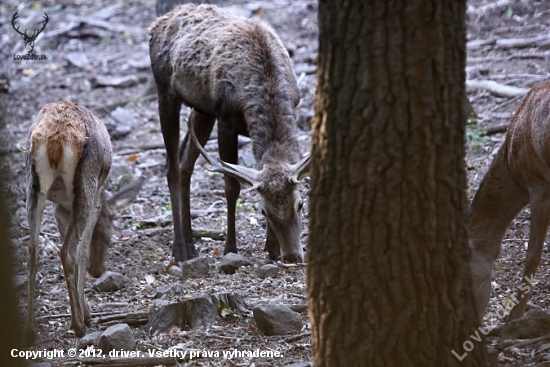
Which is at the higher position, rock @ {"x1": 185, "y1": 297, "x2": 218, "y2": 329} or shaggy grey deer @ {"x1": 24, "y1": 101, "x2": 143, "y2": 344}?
shaggy grey deer @ {"x1": 24, "y1": 101, "x2": 143, "y2": 344}

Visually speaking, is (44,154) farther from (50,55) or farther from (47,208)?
(50,55)

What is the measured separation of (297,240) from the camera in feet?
24.6

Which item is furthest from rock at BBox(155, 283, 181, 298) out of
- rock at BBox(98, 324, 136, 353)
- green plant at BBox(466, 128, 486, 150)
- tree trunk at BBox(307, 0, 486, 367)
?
green plant at BBox(466, 128, 486, 150)

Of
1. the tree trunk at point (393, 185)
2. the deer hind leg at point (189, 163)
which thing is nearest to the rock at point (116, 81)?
the deer hind leg at point (189, 163)

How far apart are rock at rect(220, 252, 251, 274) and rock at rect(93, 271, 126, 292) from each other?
98 centimetres

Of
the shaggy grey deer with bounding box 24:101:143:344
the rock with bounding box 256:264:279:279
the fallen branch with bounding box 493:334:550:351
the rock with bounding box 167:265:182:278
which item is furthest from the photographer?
the rock with bounding box 167:265:182:278

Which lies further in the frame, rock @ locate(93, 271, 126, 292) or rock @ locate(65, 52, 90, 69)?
rock @ locate(65, 52, 90, 69)

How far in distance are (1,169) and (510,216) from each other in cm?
385

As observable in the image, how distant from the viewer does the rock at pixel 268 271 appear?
726cm

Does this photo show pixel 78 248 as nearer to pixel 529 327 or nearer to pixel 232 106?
pixel 232 106

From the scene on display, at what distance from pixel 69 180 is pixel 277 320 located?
79.3 inches

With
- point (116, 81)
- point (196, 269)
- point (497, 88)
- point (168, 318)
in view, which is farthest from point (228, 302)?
point (116, 81)

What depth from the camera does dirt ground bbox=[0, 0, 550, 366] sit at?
6.04 meters

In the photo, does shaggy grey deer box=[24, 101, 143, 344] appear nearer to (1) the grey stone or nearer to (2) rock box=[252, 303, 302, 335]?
(1) the grey stone
